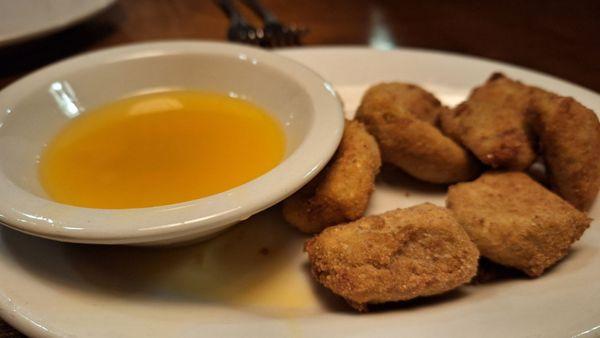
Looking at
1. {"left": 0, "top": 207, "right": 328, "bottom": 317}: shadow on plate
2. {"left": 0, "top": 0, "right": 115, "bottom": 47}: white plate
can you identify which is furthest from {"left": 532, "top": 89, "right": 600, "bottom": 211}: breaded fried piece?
{"left": 0, "top": 0, "right": 115, "bottom": 47}: white plate

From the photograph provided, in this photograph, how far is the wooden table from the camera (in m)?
2.49

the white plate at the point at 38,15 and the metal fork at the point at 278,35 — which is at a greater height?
the white plate at the point at 38,15

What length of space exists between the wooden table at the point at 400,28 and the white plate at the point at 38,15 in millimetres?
123

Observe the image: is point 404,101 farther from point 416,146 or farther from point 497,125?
point 497,125

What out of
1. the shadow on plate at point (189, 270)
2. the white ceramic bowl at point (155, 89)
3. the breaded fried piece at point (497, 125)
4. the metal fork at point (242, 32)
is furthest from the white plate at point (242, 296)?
the metal fork at point (242, 32)

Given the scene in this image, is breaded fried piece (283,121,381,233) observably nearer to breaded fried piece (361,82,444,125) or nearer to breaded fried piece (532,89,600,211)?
breaded fried piece (361,82,444,125)

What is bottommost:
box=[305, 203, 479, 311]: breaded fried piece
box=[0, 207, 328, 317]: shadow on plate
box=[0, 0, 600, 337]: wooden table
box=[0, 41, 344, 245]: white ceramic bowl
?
box=[0, 0, 600, 337]: wooden table

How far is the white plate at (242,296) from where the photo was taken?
3.40 feet

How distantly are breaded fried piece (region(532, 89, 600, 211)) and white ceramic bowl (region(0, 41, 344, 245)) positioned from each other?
0.59 metres

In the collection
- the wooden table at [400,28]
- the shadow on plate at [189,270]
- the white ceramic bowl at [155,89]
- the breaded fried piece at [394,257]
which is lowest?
the wooden table at [400,28]

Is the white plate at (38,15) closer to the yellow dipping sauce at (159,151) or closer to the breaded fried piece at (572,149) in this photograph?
the yellow dipping sauce at (159,151)

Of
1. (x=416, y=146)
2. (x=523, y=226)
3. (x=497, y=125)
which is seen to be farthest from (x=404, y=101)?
(x=523, y=226)

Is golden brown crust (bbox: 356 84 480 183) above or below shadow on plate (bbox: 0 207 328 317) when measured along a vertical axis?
above

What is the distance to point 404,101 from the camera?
163cm
